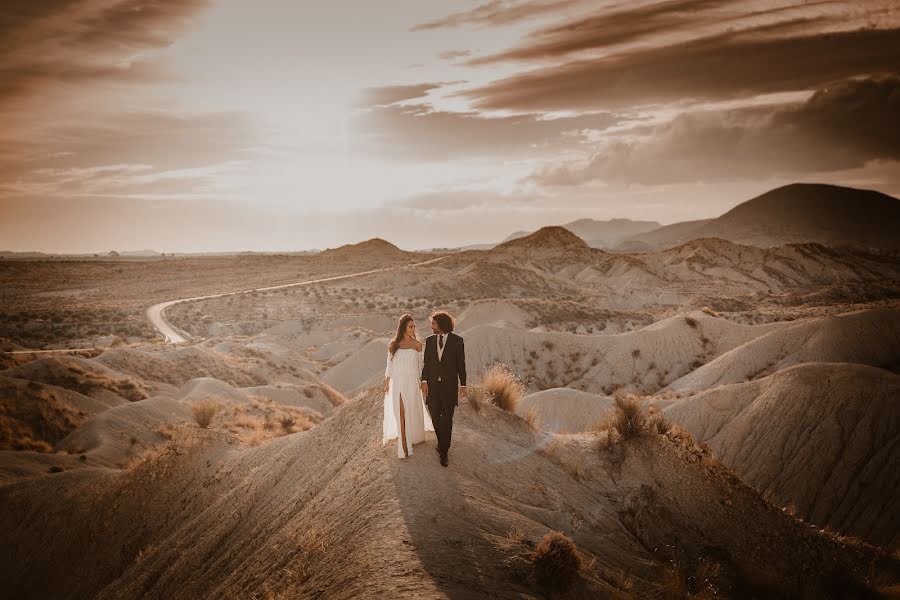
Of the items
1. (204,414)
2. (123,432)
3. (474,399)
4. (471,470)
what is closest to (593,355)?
(204,414)

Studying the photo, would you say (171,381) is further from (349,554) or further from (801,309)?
(801,309)

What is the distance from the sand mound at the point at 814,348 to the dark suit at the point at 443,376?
931 inches

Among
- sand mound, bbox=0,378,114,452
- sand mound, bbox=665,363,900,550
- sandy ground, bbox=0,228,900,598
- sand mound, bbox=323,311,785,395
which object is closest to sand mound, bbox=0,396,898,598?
sandy ground, bbox=0,228,900,598

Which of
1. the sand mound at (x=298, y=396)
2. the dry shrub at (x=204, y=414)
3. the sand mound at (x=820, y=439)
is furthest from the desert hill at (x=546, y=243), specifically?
the dry shrub at (x=204, y=414)

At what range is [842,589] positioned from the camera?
8031 millimetres

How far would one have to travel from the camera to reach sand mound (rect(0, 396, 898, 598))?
5.74 m

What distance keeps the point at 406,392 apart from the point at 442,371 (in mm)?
541

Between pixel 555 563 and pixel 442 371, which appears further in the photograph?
pixel 442 371

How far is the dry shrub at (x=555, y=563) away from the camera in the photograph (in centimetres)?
542

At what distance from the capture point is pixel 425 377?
7289mm

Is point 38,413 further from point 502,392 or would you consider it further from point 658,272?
point 658,272

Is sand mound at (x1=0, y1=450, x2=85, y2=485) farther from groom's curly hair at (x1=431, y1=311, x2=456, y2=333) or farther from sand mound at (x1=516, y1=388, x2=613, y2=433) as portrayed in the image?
sand mound at (x1=516, y1=388, x2=613, y2=433)

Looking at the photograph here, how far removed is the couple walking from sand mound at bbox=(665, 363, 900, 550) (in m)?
15.6

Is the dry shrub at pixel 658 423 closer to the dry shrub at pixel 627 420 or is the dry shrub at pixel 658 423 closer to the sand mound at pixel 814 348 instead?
the dry shrub at pixel 627 420
